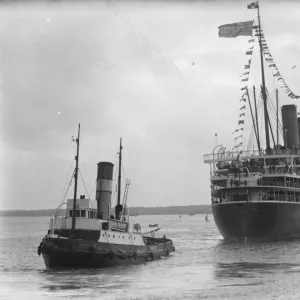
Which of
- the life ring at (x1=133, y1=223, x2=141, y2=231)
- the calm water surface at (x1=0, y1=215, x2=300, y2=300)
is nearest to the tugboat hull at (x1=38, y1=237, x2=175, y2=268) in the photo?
the calm water surface at (x1=0, y1=215, x2=300, y2=300)

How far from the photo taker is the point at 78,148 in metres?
40.9

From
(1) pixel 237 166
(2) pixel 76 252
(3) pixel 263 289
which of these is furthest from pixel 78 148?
(1) pixel 237 166

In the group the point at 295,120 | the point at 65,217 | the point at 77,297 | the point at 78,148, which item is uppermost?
the point at 295,120

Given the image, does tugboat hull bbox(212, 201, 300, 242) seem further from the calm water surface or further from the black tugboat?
the black tugboat

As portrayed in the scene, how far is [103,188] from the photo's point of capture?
139ft

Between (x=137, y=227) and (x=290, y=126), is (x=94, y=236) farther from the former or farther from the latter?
(x=290, y=126)

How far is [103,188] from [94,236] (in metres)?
4.66

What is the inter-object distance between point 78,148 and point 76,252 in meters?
8.71

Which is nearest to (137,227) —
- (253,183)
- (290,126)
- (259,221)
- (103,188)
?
(103,188)

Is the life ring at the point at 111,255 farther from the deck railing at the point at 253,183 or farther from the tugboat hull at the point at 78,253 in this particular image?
the deck railing at the point at 253,183

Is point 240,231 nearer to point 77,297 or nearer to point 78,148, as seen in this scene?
point 78,148

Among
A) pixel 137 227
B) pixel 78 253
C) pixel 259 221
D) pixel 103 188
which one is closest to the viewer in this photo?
pixel 78 253

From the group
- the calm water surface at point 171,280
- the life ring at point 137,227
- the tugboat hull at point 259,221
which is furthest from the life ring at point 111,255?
the tugboat hull at point 259,221

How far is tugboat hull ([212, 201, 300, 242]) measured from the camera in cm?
6194
